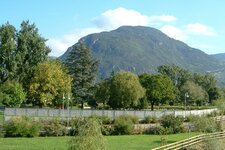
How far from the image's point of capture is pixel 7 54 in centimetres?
9419

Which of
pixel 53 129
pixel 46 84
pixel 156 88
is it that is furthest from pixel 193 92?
pixel 53 129

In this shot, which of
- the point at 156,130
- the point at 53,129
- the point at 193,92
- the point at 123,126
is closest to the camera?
the point at 53,129

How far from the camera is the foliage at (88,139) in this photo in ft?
75.7

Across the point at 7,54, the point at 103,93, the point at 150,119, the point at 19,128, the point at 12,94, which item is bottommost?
the point at 19,128

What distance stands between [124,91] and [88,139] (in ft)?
255

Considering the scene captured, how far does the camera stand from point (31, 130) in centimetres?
5538

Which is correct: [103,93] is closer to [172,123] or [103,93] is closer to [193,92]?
[172,123]

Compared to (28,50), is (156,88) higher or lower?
lower

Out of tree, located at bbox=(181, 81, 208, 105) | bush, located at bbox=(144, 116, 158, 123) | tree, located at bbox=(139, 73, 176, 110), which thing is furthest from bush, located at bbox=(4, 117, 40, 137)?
tree, located at bbox=(181, 81, 208, 105)

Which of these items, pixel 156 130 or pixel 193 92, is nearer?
pixel 156 130

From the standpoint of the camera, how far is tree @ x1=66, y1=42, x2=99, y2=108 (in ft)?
372

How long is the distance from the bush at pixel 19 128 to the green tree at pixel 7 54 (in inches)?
1559

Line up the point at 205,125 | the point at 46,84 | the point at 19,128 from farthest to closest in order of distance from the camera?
the point at 46,84, the point at 205,125, the point at 19,128

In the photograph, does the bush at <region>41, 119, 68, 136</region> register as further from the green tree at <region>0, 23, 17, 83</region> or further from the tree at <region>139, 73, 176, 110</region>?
the tree at <region>139, 73, 176, 110</region>
